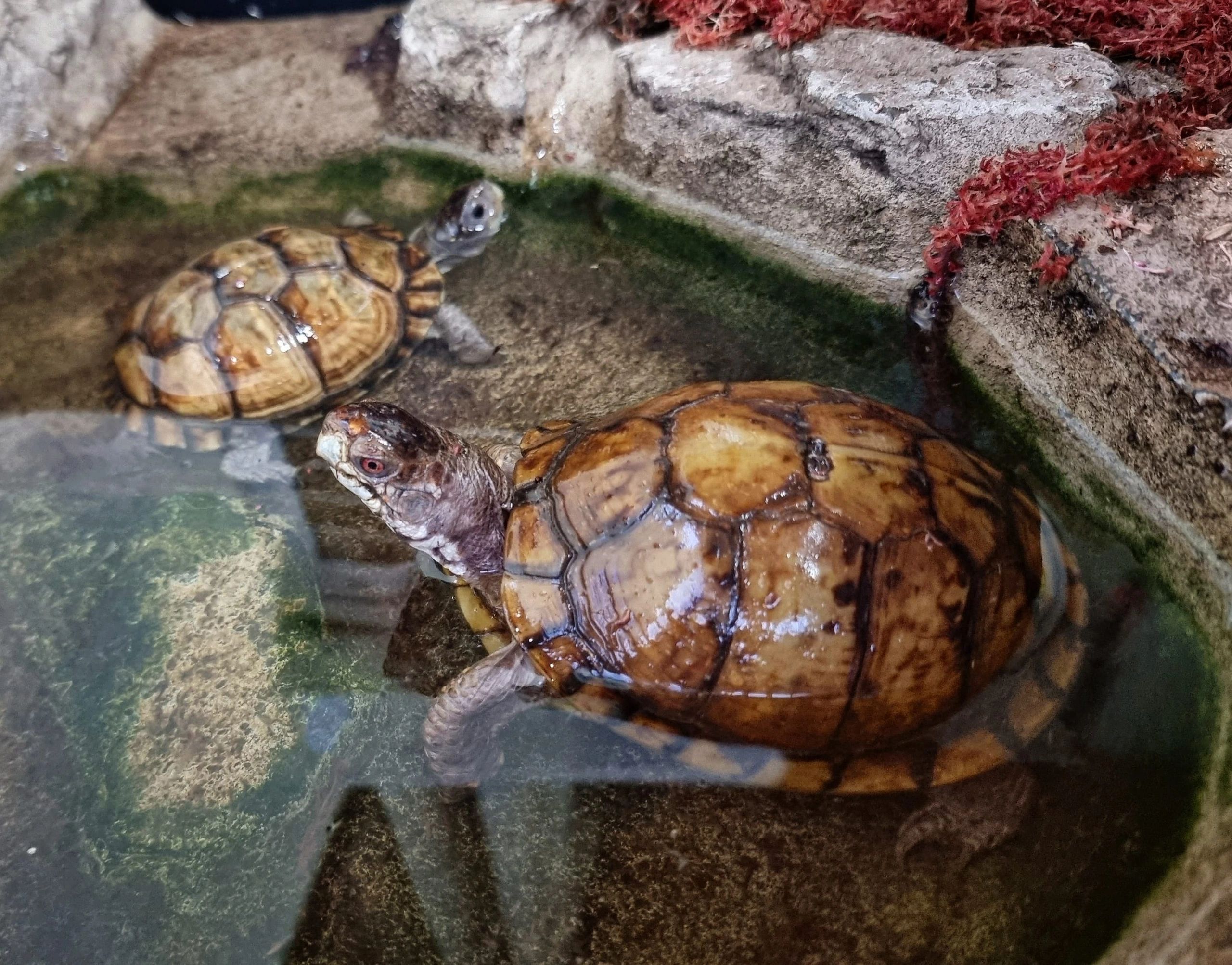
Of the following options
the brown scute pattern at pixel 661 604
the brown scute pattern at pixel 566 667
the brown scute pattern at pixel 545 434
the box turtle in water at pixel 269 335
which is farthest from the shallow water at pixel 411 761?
the brown scute pattern at pixel 545 434

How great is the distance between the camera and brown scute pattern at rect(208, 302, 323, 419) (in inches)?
128

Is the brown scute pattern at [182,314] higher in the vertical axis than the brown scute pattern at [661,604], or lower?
lower

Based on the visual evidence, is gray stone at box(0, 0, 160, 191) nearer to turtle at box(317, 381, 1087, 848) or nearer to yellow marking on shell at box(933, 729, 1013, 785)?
turtle at box(317, 381, 1087, 848)

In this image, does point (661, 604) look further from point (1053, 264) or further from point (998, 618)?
point (1053, 264)

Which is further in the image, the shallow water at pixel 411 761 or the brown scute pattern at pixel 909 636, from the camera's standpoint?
the shallow water at pixel 411 761

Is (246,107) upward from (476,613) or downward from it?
upward

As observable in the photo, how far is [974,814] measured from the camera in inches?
90.0

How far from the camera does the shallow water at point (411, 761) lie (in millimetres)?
2256

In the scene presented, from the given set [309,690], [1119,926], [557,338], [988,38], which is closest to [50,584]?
[309,690]

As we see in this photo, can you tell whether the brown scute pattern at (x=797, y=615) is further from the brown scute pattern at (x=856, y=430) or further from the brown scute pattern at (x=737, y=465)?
the brown scute pattern at (x=856, y=430)

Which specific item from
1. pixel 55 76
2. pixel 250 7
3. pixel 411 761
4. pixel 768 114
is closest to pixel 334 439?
pixel 411 761

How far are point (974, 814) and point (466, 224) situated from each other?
3166 mm

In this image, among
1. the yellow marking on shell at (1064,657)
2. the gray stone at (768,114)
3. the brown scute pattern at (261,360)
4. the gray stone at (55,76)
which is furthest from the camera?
the gray stone at (55,76)

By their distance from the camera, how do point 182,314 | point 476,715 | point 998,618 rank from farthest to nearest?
point 182,314 < point 476,715 < point 998,618
